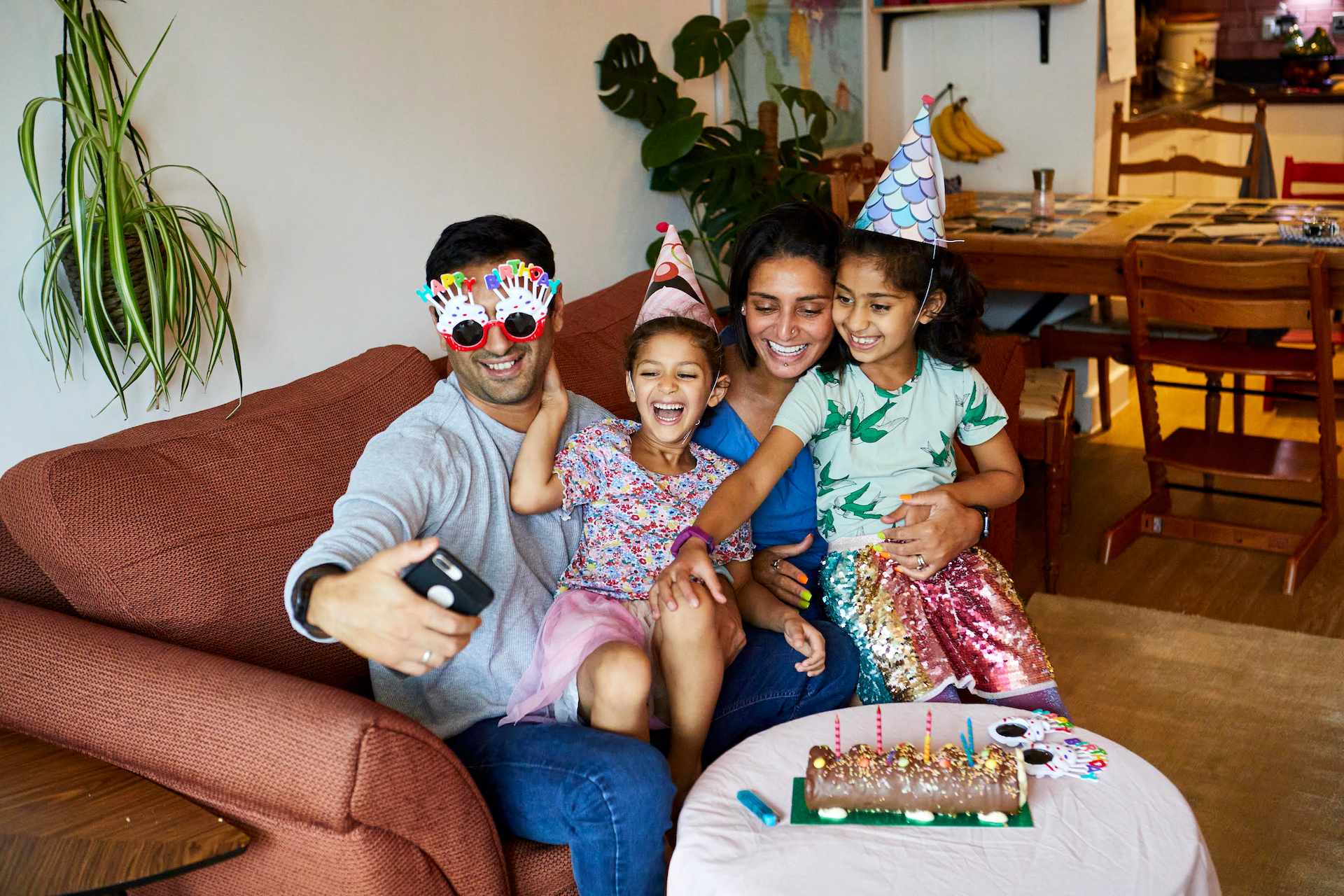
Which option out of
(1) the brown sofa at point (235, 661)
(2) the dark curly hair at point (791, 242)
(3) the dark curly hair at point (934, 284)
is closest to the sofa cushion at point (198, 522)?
(1) the brown sofa at point (235, 661)

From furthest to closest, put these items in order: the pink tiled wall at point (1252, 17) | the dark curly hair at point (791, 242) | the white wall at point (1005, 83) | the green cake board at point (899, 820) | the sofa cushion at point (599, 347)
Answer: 1. the pink tiled wall at point (1252, 17)
2. the white wall at point (1005, 83)
3. the sofa cushion at point (599, 347)
4. the dark curly hair at point (791, 242)
5. the green cake board at point (899, 820)

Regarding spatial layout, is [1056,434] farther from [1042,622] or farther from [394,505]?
[394,505]

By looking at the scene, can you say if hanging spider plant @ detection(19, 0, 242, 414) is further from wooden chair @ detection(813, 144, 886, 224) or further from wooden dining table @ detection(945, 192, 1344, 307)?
wooden dining table @ detection(945, 192, 1344, 307)

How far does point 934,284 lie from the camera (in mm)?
1975

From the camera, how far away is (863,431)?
6.56 feet

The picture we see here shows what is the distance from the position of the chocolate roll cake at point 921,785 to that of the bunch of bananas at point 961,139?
3.46 metres

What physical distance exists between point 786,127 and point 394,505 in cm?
270

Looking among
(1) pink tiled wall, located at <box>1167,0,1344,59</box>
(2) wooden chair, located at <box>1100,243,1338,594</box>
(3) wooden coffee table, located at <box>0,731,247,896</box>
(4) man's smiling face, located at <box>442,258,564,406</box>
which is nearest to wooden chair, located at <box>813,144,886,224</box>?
(2) wooden chair, located at <box>1100,243,1338,594</box>

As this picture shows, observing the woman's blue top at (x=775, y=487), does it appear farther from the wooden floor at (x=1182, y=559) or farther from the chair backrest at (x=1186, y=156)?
the chair backrest at (x=1186, y=156)

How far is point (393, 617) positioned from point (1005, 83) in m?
3.89

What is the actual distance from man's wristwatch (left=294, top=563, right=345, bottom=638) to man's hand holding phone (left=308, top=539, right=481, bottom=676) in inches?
1.0

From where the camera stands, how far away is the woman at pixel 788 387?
1.90 metres

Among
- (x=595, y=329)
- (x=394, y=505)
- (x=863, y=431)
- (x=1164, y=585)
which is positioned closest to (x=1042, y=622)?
(x=1164, y=585)

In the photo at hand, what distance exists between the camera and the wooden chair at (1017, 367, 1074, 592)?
297 cm
